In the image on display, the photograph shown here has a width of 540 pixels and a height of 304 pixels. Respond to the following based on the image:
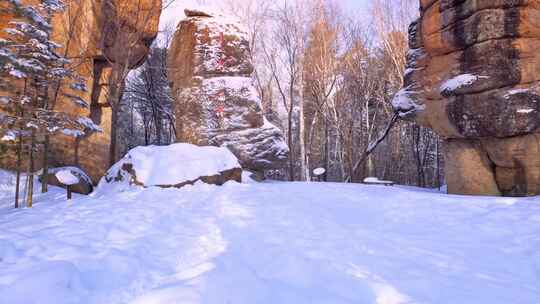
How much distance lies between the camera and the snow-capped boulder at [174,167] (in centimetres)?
792

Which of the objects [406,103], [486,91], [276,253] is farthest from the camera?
[406,103]

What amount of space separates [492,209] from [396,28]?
46.6 feet

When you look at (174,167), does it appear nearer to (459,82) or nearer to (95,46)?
(459,82)

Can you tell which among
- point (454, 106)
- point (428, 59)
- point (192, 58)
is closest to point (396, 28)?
point (428, 59)

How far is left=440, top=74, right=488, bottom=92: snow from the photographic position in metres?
7.68

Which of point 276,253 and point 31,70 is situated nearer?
point 276,253

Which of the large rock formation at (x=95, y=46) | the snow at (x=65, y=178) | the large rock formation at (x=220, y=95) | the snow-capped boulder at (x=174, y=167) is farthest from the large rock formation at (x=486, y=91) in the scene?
the large rock formation at (x=95, y=46)

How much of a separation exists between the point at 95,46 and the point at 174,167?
9361mm

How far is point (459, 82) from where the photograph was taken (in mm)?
7902

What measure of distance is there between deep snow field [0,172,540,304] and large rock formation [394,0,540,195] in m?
3.27

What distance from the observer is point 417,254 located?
2.99 metres

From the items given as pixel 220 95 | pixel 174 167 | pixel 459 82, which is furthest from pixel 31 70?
pixel 459 82

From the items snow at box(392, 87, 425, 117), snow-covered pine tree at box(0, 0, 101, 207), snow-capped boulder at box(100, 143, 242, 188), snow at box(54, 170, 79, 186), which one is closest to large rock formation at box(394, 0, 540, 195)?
snow at box(392, 87, 425, 117)

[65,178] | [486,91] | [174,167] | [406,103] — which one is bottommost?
[65,178]
